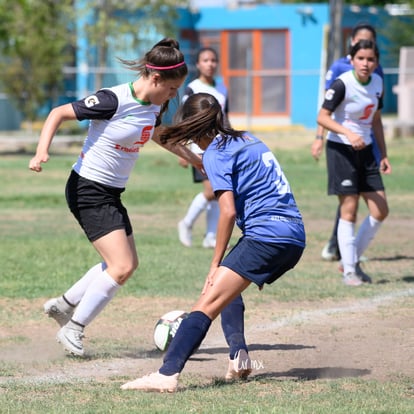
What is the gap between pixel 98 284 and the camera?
6.55 meters

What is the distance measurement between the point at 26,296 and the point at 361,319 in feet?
9.34

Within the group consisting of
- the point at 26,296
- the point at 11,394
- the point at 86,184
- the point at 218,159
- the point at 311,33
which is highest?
the point at 218,159

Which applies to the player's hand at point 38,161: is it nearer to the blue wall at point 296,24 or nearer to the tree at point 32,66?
the tree at point 32,66

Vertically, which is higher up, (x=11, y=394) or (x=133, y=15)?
(x=11, y=394)

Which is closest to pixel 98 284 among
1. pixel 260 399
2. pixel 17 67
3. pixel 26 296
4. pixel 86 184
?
pixel 86 184

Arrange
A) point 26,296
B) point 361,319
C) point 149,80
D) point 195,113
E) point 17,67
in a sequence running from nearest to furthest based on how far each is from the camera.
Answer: point 195,113
point 149,80
point 361,319
point 26,296
point 17,67

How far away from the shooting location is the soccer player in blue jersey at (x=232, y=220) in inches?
218

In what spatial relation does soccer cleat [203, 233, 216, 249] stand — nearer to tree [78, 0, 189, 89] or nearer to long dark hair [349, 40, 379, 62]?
long dark hair [349, 40, 379, 62]

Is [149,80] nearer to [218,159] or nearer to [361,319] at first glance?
[218,159]

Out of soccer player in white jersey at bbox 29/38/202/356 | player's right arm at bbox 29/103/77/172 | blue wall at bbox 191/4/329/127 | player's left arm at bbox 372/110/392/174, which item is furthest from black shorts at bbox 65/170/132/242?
blue wall at bbox 191/4/329/127

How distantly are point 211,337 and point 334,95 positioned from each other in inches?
116

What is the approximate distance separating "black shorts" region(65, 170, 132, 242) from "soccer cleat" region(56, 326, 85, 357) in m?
0.60

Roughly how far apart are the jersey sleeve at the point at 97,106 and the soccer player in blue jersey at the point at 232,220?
671 mm

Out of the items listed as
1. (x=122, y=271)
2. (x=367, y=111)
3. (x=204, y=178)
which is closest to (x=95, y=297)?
(x=122, y=271)
